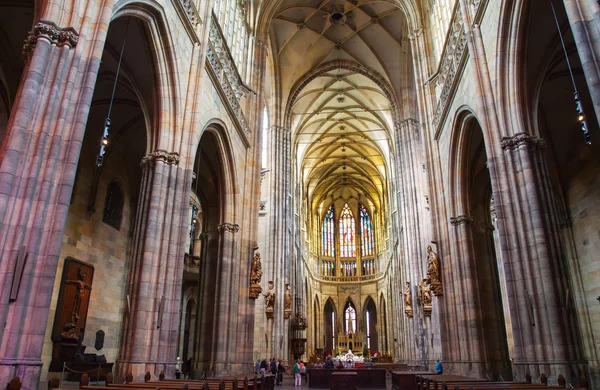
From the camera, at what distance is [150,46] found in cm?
1150

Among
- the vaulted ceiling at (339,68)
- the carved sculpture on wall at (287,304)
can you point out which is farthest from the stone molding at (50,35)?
the carved sculpture on wall at (287,304)

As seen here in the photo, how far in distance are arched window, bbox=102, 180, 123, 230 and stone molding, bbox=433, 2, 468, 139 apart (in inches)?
503

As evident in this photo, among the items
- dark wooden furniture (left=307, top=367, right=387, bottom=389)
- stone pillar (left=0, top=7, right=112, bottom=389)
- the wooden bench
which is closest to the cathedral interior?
stone pillar (left=0, top=7, right=112, bottom=389)

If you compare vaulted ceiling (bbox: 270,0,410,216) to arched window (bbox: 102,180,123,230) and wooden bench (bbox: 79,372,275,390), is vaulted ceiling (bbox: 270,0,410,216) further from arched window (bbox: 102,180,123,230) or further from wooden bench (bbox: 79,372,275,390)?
wooden bench (bbox: 79,372,275,390)

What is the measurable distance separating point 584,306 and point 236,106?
14.4 metres

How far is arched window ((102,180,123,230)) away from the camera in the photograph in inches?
661

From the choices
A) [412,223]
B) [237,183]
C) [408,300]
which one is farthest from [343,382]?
[408,300]

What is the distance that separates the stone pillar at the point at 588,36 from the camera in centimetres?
636

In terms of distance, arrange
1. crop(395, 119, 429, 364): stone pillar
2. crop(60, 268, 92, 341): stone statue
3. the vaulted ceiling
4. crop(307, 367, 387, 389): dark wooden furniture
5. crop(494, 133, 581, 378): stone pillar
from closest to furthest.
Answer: crop(494, 133, 581, 378): stone pillar
crop(60, 268, 92, 341): stone statue
crop(307, 367, 387, 389): dark wooden furniture
crop(395, 119, 429, 364): stone pillar
the vaulted ceiling

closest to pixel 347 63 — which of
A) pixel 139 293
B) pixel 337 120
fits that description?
pixel 337 120

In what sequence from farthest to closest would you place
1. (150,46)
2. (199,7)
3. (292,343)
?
(292,343) < (199,7) < (150,46)

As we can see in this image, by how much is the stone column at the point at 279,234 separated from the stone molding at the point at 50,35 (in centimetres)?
1949

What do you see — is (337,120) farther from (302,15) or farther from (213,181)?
(213,181)

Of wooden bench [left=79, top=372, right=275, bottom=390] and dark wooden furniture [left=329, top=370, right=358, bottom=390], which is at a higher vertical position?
wooden bench [left=79, top=372, right=275, bottom=390]
